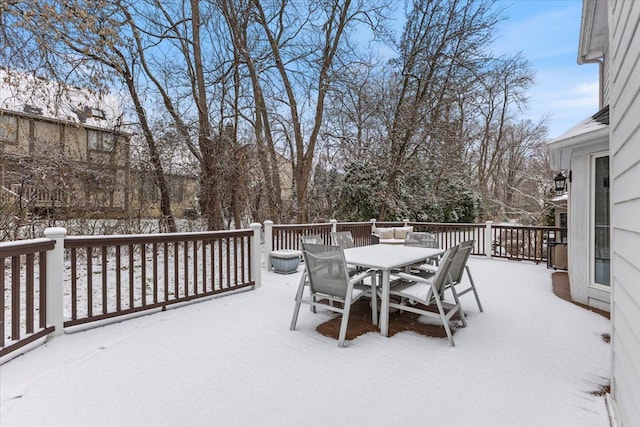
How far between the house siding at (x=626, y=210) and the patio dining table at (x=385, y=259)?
158 centimetres

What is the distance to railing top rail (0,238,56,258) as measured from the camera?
235 centimetres

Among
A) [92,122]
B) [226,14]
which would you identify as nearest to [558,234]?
[226,14]

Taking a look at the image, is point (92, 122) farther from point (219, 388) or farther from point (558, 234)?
point (558, 234)

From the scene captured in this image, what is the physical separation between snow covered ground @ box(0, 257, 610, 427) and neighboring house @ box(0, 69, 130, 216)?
3663 mm

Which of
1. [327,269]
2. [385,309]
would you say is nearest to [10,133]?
[327,269]

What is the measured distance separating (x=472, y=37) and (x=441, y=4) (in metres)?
1.38

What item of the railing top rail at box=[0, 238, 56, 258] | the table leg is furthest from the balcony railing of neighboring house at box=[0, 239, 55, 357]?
the table leg

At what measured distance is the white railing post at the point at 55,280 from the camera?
112 inches

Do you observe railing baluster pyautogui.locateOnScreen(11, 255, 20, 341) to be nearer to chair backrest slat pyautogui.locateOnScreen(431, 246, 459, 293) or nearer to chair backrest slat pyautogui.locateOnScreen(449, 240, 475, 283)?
chair backrest slat pyautogui.locateOnScreen(431, 246, 459, 293)

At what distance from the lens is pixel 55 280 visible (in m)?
2.85

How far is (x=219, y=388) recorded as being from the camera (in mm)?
2098

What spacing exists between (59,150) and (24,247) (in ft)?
14.6

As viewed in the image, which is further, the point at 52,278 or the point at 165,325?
the point at 165,325

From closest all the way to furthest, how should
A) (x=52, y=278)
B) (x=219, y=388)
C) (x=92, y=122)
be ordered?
(x=219, y=388) → (x=52, y=278) → (x=92, y=122)
